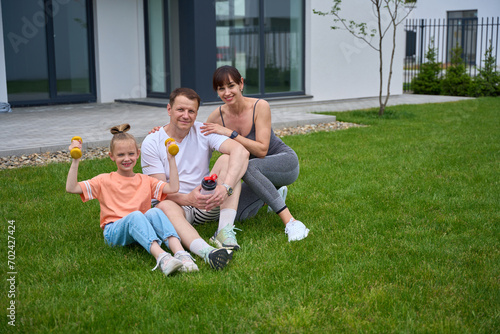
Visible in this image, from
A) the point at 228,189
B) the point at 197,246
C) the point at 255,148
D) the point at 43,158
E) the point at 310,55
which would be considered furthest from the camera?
the point at 310,55

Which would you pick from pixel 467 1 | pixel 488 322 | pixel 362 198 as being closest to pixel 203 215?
pixel 362 198

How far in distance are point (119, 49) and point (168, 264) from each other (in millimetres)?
10812

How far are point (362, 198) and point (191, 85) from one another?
24.7 ft

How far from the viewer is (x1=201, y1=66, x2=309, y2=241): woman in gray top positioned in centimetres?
412

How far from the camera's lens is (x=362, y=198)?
200 inches

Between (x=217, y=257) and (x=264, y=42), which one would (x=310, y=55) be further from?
(x=217, y=257)

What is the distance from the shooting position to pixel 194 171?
4074mm

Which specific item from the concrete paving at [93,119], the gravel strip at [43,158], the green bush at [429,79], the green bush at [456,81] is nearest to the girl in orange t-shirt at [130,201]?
the gravel strip at [43,158]

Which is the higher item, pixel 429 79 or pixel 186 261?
pixel 429 79

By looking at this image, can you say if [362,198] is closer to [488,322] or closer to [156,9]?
[488,322]

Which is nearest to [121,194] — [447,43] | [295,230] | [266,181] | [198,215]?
[198,215]

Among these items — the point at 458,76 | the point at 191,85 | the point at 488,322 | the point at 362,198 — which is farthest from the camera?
the point at 458,76

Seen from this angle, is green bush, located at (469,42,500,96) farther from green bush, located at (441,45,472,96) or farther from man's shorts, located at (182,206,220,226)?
man's shorts, located at (182,206,220,226)

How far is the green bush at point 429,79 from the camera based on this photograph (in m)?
16.9
